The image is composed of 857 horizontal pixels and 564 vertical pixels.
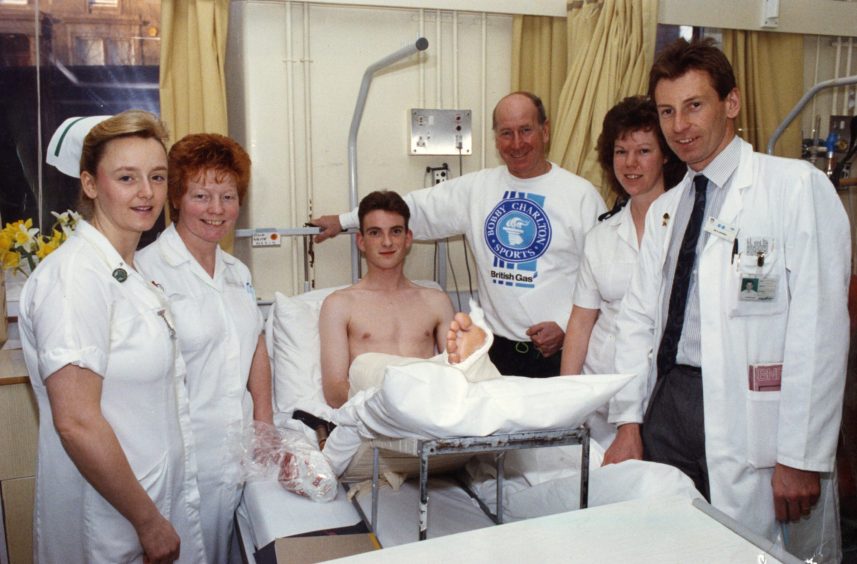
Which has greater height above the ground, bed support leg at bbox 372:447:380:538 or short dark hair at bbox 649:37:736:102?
short dark hair at bbox 649:37:736:102

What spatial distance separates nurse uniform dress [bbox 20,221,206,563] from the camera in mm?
1517

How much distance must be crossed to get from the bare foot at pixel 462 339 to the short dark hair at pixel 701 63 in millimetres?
889


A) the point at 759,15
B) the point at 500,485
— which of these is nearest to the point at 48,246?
the point at 500,485

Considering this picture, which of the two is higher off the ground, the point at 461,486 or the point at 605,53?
the point at 605,53

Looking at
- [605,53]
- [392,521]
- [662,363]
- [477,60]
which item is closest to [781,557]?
[662,363]

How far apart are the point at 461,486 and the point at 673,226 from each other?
3.23ft

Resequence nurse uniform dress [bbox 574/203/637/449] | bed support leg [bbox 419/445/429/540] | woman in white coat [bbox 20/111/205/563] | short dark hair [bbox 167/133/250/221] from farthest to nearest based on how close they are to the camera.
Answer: nurse uniform dress [bbox 574/203/637/449] → short dark hair [bbox 167/133/250/221] → woman in white coat [bbox 20/111/205/563] → bed support leg [bbox 419/445/429/540]

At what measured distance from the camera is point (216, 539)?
210 cm

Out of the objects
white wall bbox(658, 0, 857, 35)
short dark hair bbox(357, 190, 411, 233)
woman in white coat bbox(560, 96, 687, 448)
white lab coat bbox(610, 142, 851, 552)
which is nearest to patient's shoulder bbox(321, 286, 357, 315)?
short dark hair bbox(357, 190, 411, 233)

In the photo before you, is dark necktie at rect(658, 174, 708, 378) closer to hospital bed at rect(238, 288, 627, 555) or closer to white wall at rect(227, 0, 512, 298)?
hospital bed at rect(238, 288, 627, 555)

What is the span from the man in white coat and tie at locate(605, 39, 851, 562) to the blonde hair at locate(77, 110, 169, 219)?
1345 millimetres

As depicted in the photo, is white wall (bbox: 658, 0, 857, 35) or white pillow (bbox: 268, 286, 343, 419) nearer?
white pillow (bbox: 268, 286, 343, 419)

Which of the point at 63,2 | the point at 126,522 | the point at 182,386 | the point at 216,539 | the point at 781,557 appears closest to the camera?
the point at 781,557

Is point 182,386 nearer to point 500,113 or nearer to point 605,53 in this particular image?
point 500,113
